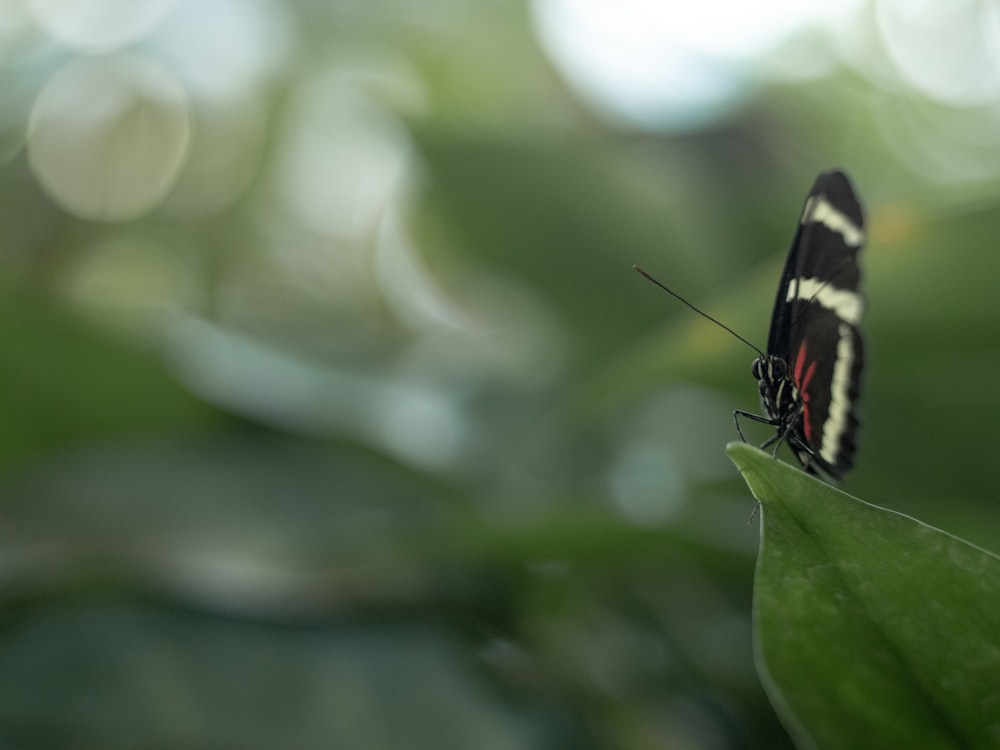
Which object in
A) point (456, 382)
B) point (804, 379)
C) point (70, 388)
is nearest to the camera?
point (804, 379)

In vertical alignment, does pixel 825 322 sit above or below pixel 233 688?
above

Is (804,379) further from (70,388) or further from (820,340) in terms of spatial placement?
(70,388)

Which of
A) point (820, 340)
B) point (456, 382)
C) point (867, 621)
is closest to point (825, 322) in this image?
point (820, 340)

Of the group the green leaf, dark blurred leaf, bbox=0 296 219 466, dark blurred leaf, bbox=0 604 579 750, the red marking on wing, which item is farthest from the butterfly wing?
dark blurred leaf, bbox=0 296 219 466

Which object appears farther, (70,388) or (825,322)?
(70,388)

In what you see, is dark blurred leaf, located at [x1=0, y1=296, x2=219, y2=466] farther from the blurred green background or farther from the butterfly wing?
the butterfly wing

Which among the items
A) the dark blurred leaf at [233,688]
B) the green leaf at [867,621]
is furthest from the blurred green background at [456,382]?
the green leaf at [867,621]

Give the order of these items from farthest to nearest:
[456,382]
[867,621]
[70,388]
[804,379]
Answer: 1. [456,382]
2. [70,388]
3. [804,379]
4. [867,621]

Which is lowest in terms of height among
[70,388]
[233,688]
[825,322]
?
[233,688]

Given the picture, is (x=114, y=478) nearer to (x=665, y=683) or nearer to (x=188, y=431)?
(x=188, y=431)
